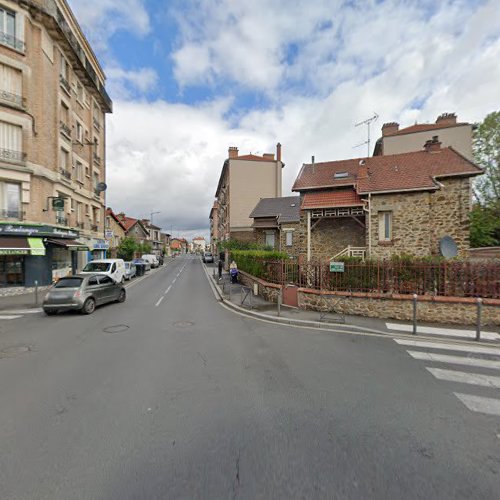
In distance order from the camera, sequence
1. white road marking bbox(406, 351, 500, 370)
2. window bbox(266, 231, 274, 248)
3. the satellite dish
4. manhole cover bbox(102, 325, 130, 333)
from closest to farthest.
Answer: white road marking bbox(406, 351, 500, 370) → manhole cover bbox(102, 325, 130, 333) → the satellite dish → window bbox(266, 231, 274, 248)

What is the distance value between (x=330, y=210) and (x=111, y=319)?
12416 millimetres

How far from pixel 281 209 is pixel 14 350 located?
23.2 metres

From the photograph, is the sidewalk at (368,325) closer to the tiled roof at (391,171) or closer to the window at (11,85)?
the tiled roof at (391,171)

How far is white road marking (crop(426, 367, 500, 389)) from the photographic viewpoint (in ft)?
15.0

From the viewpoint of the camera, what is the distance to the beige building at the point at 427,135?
2366 cm

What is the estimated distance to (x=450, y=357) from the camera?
224 inches

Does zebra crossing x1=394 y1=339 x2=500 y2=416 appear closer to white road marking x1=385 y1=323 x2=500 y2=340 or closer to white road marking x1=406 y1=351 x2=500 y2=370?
white road marking x1=406 y1=351 x2=500 y2=370

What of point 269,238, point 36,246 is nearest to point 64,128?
A: point 36,246

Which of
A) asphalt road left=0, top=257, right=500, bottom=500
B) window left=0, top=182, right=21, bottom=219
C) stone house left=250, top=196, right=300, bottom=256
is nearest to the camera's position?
asphalt road left=0, top=257, right=500, bottom=500

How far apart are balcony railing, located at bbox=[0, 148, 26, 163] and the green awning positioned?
14.4ft

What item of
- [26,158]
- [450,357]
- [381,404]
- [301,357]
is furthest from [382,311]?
[26,158]

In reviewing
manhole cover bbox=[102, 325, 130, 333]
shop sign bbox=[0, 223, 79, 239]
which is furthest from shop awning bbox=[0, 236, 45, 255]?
manhole cover bbox=[102, 325, 130, 333]

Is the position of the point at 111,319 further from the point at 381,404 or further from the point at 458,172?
the point at 458,172

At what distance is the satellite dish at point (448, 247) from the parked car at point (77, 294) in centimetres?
1528
